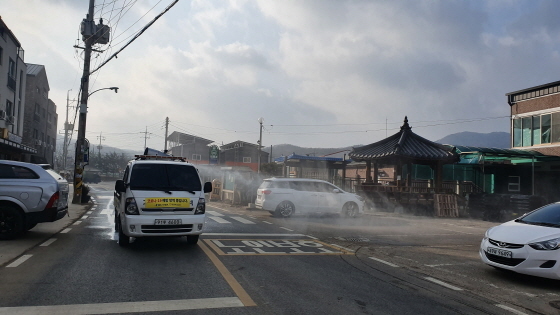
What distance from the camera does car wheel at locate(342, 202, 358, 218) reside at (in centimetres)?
1844

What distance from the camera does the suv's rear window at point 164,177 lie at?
9.23 meters

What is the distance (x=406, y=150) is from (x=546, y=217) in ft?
48.0

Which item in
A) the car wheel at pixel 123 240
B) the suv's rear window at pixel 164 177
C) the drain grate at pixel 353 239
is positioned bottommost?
the drain grate at pixel 353 239

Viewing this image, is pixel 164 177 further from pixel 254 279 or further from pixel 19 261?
pixel 254 279

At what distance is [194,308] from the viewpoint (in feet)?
16.3

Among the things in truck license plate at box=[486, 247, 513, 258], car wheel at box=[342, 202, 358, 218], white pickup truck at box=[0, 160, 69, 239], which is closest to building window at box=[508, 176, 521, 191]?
car wheel at box=[342, 202, 358, 218]

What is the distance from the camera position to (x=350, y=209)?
18.5 m

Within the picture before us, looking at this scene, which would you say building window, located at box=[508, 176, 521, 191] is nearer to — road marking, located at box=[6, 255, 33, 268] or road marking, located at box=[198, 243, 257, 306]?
road marking, located at box=[198, 243, 257, 306]

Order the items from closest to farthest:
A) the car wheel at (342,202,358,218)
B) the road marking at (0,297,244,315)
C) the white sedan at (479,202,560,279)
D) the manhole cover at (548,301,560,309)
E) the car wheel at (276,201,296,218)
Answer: the road marking at (0,297,244,315) → the manhole cover at (548,301,560,309) → the white sedan at (479,202,560,279) → the car wheel at (276,201,296,218) → the car wheel at (342,202,358,218)

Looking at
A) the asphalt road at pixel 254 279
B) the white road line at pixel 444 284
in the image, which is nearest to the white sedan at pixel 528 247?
the asphalt road at pixel 254 279

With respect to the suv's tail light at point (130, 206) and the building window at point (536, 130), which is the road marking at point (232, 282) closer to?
the suv's tail light at point (130, 206)

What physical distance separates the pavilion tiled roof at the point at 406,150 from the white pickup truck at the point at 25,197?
1652 cm

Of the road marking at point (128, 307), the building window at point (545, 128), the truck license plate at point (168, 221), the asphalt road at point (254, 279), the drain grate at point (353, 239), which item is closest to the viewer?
the road marking at point (128, 307)

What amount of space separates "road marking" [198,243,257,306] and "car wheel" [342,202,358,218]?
10.5 m
